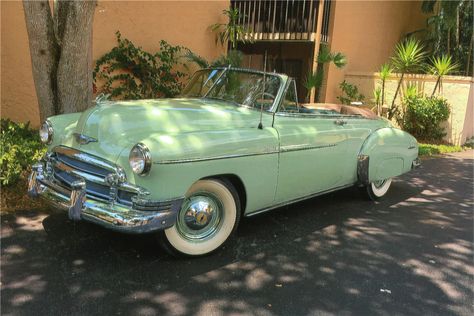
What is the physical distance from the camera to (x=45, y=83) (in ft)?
16.2

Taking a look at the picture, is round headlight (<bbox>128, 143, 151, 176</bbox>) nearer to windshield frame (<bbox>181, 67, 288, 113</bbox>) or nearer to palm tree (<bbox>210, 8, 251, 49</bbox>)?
windshield frame (<bbox>181, 67, 288, 113</bbox>)

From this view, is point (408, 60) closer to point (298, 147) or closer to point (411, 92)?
point (411, 92)

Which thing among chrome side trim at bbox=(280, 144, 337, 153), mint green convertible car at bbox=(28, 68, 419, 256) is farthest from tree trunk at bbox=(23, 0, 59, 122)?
chrome side trim at bbox=(280, 144, 337, 153)

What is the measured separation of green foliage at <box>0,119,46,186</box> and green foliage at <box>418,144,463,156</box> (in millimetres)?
7167

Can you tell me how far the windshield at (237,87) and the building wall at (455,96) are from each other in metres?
7.64

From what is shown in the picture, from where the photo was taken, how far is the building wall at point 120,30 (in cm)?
639

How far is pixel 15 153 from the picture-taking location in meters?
4.73

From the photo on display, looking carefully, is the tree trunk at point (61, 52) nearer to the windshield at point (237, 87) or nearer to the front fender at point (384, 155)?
the windshield at point (237, 87)

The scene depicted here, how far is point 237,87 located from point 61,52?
77.7 inches

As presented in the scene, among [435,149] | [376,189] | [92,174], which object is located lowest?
[376,189]

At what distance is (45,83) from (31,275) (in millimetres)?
2512

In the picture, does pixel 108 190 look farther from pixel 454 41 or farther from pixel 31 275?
pixel 454 41

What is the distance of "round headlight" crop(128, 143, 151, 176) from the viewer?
304 centimetres

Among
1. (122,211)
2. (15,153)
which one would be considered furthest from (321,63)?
(122,211)
